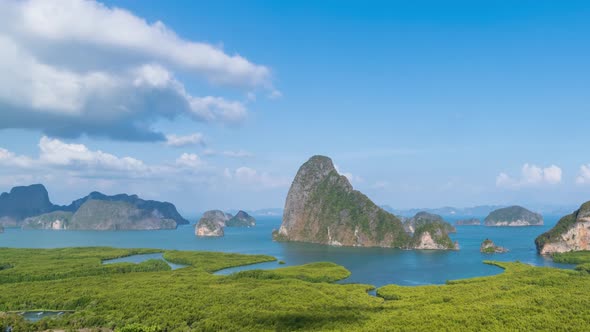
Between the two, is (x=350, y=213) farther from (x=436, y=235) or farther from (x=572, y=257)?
(x=572, y=257)

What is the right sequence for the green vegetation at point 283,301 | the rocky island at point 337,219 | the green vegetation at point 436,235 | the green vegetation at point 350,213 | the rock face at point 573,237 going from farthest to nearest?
the green vegetation at point 350,213 → the rocky island at point 337,219 → the green vegetation at point 436,235 → the rock face at point 573,237 → the green vegetation at point 283,301

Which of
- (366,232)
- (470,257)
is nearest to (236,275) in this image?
(470,257)

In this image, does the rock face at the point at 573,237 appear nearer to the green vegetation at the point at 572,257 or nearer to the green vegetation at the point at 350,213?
the green vegetation at the point at 572,257

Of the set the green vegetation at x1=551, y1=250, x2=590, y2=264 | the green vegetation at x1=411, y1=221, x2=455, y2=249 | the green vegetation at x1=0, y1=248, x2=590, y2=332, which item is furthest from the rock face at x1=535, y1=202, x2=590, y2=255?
the green vegetation at x1=0, y1=248, x2=590, y2=332

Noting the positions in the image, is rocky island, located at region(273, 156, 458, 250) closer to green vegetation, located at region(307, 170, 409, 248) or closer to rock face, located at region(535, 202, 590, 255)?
green vegetation, located at region(307, 170, 409, 248)

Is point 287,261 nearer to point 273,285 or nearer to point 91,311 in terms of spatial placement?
point 273,285

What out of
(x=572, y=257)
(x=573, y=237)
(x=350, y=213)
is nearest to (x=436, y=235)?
(x=350, y=213)

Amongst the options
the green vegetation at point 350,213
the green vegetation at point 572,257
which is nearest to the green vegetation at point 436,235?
the green vegetation at point 350,213
